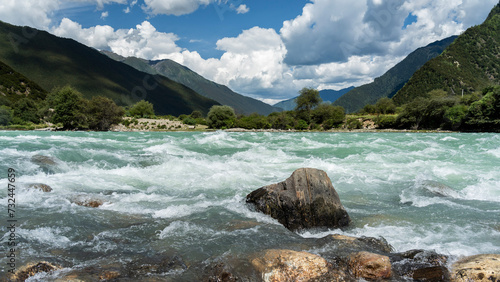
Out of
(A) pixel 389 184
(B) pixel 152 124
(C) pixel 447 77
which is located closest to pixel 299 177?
(A) pixel 389 184

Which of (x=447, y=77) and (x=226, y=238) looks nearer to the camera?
(x=226, y=238)

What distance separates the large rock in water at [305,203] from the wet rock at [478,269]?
3.36 meters

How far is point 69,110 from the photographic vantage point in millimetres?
63531

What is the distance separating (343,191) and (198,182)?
6525 millimetres

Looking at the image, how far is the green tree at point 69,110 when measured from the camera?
2473 inches

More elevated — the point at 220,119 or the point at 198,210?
Answer: the point at 220,119

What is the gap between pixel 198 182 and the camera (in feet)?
44.0

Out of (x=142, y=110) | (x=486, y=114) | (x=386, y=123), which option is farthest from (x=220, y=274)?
(x=142, y=110)

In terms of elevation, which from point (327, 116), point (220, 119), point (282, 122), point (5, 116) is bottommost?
point (5, 116)

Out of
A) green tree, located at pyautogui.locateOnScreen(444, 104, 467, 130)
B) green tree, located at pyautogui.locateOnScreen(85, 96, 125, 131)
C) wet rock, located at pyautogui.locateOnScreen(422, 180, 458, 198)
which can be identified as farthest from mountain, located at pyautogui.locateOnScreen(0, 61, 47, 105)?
green tree, located at pyautogui.locateOnScreen(444, 104, 467, 130)

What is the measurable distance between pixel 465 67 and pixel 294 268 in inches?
7247

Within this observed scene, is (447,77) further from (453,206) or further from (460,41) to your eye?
(453,206)

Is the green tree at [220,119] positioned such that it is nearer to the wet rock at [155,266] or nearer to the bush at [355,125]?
the bush at [355,125]

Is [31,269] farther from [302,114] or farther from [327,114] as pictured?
[302,114]
